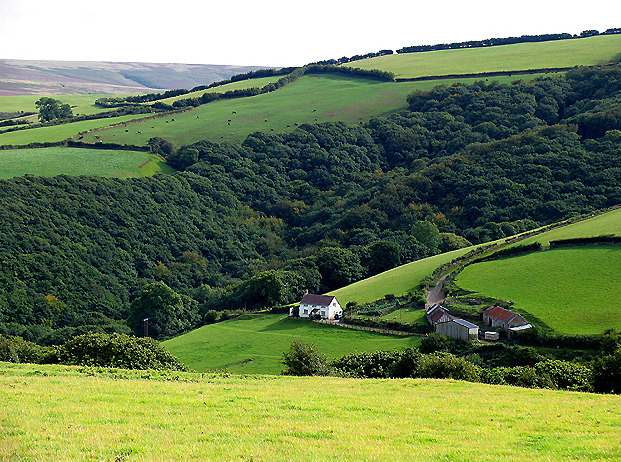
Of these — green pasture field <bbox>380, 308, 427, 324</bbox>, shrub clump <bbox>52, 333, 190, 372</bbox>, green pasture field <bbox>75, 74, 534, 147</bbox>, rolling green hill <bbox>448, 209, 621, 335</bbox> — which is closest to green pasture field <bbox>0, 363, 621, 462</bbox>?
shrub clump <bbox>52, 333, 190, 372</bbox>

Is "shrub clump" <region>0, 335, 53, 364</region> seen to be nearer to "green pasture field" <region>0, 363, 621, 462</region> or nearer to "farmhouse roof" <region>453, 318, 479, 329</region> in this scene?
"green pasture field" <region>0, 363, 621, 462</region>

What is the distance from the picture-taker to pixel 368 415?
889 inches

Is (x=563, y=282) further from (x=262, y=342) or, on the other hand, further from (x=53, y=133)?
(x=53, y=133)

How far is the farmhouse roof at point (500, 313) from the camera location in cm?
5406

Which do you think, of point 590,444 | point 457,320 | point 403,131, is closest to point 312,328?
Answer: point 457,320

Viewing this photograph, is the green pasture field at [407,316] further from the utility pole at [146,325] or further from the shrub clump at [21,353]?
the shrub clump at [21,353]

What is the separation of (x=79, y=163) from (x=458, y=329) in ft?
357

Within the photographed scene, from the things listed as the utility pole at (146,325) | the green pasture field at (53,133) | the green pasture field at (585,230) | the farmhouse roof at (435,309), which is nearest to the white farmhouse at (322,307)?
the farmhouse roof at (435,309)

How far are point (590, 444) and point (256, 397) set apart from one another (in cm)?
1426

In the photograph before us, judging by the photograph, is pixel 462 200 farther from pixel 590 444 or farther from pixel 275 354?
pixel 590 444

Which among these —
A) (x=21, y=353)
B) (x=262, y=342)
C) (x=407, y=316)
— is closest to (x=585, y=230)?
(x=407, y=316)

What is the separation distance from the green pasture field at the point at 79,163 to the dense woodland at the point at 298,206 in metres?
6.48

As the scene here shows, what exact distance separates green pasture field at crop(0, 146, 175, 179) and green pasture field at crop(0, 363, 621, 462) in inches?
4107

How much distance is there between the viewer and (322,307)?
227 feet
